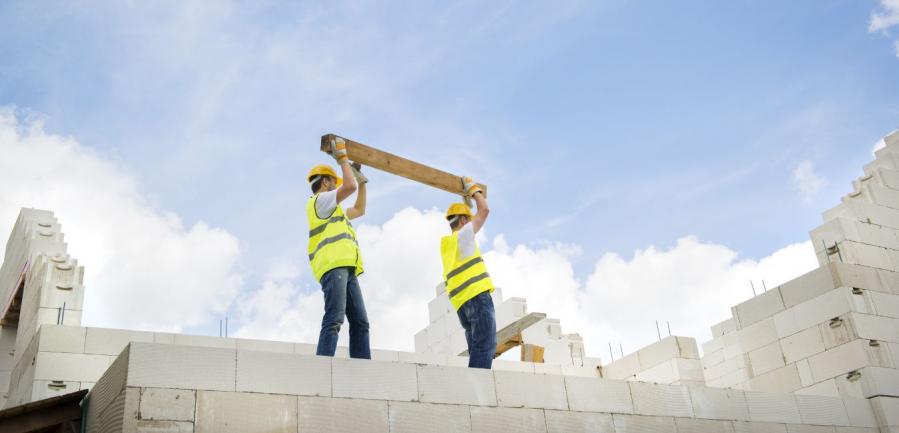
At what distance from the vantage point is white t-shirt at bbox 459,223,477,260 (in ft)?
26.0

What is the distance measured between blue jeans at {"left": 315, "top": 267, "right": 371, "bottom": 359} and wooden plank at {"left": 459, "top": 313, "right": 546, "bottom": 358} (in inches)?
212

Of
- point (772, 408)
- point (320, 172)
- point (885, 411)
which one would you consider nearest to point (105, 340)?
point (320, 172)

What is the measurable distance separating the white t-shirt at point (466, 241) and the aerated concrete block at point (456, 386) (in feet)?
4.80

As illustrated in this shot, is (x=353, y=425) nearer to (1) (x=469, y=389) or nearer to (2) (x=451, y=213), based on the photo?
(1) (x=469, y=389)

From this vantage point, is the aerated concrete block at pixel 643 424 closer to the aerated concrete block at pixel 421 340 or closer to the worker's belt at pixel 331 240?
the worker's belt at pixel 331 240

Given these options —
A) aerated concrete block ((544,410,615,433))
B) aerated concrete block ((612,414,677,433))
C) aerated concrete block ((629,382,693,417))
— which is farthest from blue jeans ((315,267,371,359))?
aerated concrete block ((629,382,693,417))

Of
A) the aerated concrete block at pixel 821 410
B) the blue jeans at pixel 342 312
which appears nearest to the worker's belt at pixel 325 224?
the blue jeans at pixel 342 312

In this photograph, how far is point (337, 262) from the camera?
7.02 metres

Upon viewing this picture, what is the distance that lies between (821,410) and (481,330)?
12.3 feet

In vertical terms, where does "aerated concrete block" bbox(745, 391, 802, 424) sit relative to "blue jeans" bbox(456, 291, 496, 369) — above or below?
below

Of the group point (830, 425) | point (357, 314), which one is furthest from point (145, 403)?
point (830, 425)

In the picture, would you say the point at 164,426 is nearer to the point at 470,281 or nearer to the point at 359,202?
the point at 359,202

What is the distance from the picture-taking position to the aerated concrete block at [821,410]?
28.1 feet

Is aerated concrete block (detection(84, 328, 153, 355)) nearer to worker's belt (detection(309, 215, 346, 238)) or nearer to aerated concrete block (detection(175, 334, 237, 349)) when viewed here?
aerated concrete block (detection(175, 334, 237, 349))
